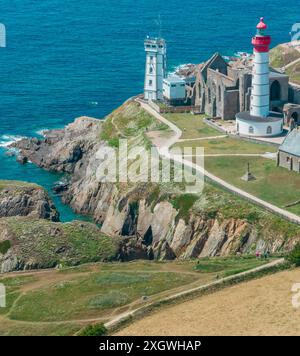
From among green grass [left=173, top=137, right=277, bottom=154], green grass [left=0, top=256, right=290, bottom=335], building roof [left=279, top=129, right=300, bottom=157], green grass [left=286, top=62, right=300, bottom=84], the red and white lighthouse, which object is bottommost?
green grass [left=0, top=256, right=290, bottom=335]

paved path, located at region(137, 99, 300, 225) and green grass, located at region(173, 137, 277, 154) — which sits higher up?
green grass, located at region(173, 137, 277, 154)

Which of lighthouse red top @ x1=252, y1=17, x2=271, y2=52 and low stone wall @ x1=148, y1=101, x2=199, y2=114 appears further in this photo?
low stone wall @ x1=148, y1=101, x2=199, y2=114

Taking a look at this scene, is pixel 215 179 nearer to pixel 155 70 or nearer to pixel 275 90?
pixel 275 90

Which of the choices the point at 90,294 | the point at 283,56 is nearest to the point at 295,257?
the point at 90,294

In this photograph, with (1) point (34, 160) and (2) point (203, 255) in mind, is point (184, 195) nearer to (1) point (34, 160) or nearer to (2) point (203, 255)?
(2) point (203, 255)

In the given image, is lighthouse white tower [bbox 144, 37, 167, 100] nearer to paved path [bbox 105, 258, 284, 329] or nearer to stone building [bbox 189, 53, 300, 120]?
stone building [bbox 189, 53, 300, 120]

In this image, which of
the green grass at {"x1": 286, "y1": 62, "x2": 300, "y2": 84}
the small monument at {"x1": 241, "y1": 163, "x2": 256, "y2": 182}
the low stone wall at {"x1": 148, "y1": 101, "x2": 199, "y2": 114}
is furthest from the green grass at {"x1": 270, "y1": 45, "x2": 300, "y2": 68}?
the small monument at {"x1": 241, "y1": 163, "x2": 256, "y2": 182}
